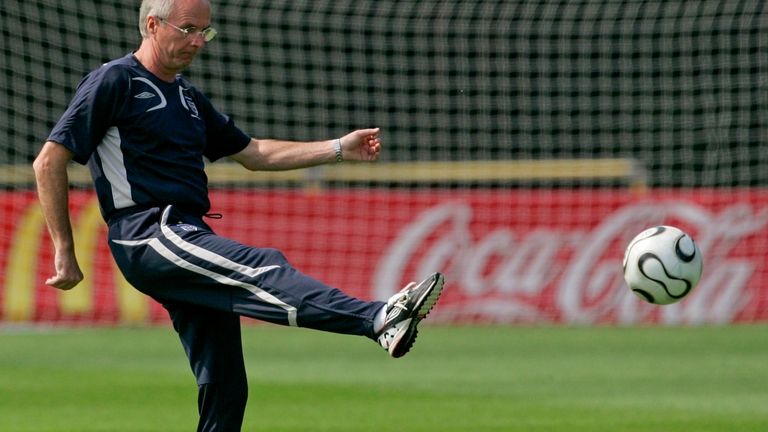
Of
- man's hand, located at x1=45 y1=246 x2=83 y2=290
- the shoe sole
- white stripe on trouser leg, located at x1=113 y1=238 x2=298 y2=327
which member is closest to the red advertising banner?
man's hand, located at x1=45 y1=246 x2=83 y2=290

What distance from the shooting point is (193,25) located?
6438 mm

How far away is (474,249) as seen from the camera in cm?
1759

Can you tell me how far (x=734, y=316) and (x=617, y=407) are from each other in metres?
7.73

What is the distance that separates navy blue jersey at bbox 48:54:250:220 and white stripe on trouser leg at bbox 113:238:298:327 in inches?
8.3

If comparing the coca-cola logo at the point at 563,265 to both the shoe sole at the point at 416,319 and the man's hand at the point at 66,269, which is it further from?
the shoe sole at the point at 416,319

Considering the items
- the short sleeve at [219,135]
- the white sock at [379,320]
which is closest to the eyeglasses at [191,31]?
the short sleeve at [219,135]

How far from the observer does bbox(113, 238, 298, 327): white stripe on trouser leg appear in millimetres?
6062

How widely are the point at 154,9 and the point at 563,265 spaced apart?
456 inches

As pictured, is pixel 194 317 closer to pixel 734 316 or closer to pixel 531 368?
pixel 531 368

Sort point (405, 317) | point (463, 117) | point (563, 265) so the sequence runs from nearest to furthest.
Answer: point (405, 317) → point (563, 265) → point (463, 117)

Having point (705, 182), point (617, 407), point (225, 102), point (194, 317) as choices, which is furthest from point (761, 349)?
point (225, 102)

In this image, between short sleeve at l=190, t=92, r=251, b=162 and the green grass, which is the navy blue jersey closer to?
short sleeve at l=190, t=92, r=251, b=162

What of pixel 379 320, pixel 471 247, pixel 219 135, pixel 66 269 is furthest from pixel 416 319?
pixel 471 247

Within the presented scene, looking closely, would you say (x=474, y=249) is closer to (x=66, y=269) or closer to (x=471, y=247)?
(x=471, y=247)
